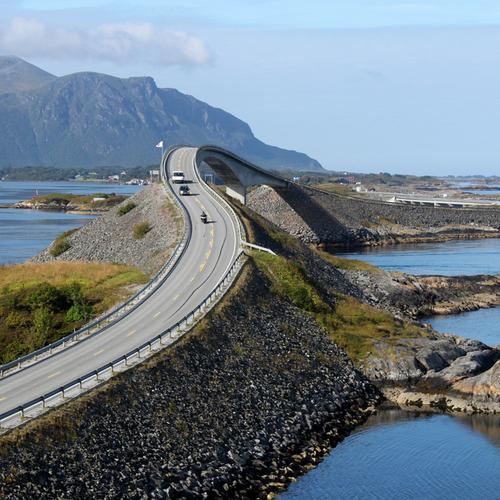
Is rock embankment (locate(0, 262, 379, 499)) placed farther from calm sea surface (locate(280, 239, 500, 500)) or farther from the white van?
the white van

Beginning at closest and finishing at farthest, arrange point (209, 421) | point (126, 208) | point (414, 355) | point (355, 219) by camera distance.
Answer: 1. point (209, 421)
2. point (414, 355)
3. point (126, 208)
4. point (355, 219)

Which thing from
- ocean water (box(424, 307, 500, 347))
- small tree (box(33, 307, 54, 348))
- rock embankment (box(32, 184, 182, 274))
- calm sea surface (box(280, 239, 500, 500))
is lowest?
calm sea surface (box(280, 239, 500, 500))

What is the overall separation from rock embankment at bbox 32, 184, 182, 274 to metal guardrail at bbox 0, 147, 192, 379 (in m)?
2.22

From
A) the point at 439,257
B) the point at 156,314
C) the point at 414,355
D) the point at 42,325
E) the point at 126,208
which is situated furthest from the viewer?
the point at 439,257

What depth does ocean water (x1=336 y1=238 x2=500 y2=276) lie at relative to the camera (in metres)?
110

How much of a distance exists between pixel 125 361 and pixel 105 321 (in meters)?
9.01

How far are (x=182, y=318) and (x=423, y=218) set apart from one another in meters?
122

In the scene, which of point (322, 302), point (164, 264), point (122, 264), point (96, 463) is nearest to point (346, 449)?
point (96, 463)

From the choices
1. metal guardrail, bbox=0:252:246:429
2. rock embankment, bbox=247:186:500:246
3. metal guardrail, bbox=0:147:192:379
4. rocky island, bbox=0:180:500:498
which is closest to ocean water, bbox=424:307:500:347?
rocky island, bbox=0:180:500:498

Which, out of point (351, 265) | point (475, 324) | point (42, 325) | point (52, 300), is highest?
point (351, 265)

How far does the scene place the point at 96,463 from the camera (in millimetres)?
33906

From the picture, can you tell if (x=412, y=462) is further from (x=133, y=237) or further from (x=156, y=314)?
(x=133, y=237)

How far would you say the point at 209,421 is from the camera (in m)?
41.1

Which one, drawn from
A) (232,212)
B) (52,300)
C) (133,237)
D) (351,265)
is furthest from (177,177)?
(52,300)
